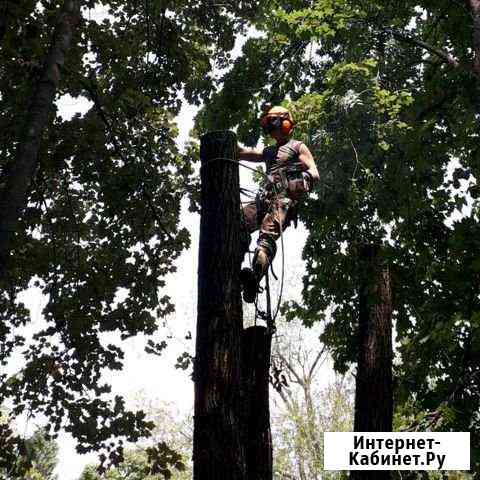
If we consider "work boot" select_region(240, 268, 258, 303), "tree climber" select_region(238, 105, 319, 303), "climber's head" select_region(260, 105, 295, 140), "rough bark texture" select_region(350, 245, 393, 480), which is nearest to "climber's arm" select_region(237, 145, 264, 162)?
"tree climber" select_region(238, 105, 319, 303)

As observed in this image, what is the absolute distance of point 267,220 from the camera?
4.84 meters

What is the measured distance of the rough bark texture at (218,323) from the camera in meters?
2.93

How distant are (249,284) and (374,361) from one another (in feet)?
9.24

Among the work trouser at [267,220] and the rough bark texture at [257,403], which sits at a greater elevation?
the work trouser at [267,220]

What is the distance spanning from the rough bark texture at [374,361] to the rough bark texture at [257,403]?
2.80 meters

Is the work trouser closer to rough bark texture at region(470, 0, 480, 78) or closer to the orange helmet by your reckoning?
the orange helmet

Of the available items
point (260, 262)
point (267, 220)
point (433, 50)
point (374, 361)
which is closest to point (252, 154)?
point (267, 220)

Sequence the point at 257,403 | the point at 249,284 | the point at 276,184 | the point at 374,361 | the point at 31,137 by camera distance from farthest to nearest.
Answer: the point at 374,361, the point at 276,184, the point at 249,284, the point at 31,137, the point at 257,403

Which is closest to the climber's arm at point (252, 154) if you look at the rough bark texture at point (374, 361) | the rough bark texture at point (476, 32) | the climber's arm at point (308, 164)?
the climber's arm at point (308, 164)

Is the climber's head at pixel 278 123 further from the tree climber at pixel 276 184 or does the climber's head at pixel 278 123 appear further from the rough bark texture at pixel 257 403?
the rough bark texture at pixel 257 403

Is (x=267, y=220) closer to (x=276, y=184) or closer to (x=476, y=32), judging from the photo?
(x=276, y=184)

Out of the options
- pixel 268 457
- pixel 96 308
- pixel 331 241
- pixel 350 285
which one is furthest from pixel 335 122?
pixel 268 457

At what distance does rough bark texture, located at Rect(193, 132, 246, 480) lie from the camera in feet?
9.60

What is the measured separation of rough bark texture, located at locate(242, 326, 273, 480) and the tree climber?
99 cm
